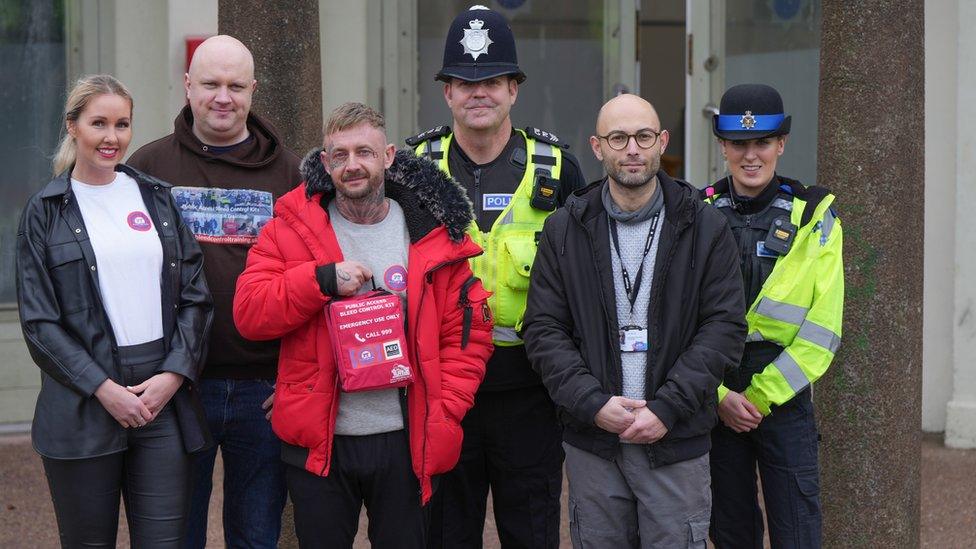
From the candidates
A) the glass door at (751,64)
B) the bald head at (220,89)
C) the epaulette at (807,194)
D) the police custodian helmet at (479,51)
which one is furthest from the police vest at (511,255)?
the glass door at (751,64)

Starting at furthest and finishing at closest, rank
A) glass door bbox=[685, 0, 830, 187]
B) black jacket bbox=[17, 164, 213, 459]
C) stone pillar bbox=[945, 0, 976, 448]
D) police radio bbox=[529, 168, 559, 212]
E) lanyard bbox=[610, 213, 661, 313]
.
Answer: glass door bbox=[685, 0, 830, 187]
stone pillar bbox=[945, 0, 976, 448]
police radio bbox=[529, 168, 559, 212]
lanyard bbox=[610, 213, 661, 313]
black jacket bbox=[17, 164, 213, 459]

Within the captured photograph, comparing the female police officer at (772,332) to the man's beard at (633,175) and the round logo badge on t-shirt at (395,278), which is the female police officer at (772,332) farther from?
the round logo badge on t-shirt at (395,278)

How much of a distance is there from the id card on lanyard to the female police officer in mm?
441

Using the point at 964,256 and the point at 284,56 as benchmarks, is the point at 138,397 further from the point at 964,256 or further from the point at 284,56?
the point at 964,256

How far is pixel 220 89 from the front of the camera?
3.98 m

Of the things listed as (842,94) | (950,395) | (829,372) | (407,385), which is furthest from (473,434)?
(950,395)

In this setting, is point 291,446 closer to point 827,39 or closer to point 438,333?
point 438,333

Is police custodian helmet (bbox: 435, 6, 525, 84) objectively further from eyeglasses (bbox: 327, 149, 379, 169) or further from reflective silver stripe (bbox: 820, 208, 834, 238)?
reflective silver stripe (bbox: 820, 208, 834, 238)

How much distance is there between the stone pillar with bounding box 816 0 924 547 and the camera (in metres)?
4.53

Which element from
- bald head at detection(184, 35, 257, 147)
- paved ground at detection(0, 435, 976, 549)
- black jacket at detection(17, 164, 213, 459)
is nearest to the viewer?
black jacket at detection(17, 164, 213, 459)

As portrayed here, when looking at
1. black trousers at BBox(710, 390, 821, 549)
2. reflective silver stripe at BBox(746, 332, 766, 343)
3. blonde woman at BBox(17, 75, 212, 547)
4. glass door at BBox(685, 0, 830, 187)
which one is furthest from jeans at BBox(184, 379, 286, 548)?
glass door at BBox(685, 0, 830, 187)

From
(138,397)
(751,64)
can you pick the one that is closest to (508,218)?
(138,397)

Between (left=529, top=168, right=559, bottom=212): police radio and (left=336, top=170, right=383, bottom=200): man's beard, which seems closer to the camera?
(left=336, top=170, right=383, bottom=200): man's beard

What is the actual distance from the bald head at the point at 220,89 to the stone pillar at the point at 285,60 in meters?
0.80
